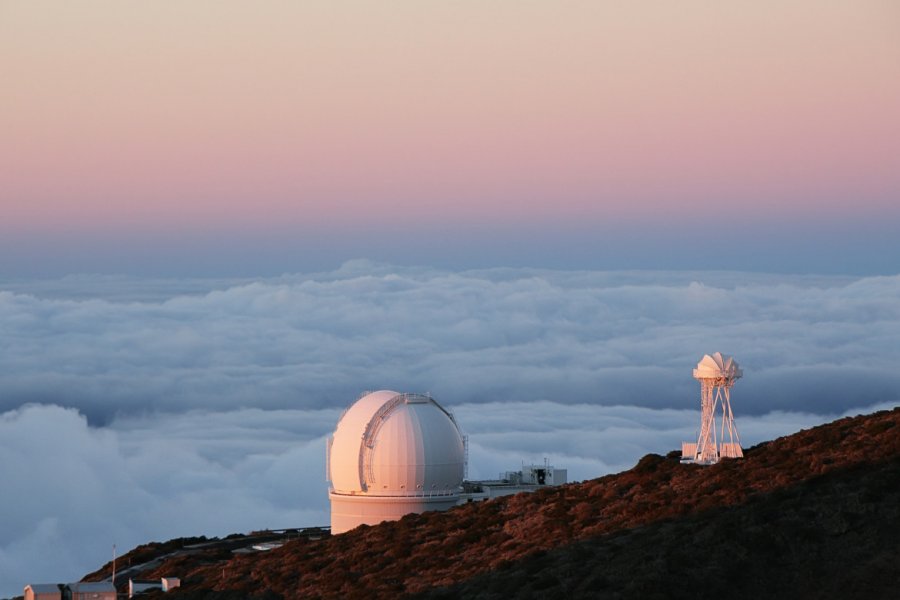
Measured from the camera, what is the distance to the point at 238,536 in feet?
272

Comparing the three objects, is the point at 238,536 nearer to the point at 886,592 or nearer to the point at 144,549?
the point at 144,549

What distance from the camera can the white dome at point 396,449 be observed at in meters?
65.5

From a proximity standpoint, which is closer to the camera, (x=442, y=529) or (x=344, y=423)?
(x=442, y=529)

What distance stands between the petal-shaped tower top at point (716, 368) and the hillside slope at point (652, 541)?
3424mm

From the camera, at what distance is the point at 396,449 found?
214 feet

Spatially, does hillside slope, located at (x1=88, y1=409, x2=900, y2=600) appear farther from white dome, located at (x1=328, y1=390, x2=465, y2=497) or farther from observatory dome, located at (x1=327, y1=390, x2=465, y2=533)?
white dome, located at (x1=328, y1=390, x2=465, y2=497)

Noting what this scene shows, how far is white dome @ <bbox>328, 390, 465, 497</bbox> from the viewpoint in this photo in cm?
6550

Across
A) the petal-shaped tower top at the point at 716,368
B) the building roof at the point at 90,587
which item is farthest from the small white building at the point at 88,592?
the petal-shaped tower top at the point at 716,368

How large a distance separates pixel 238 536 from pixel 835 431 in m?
39.2

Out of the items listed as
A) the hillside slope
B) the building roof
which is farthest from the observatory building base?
the building roof

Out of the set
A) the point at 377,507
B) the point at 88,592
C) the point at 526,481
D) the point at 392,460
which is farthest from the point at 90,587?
the point at 526,481

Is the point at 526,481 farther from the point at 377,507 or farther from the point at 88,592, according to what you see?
the point at 88,592

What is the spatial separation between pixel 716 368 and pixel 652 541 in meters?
15.8

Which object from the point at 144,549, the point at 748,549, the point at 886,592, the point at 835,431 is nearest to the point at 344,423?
the point at 144,549
